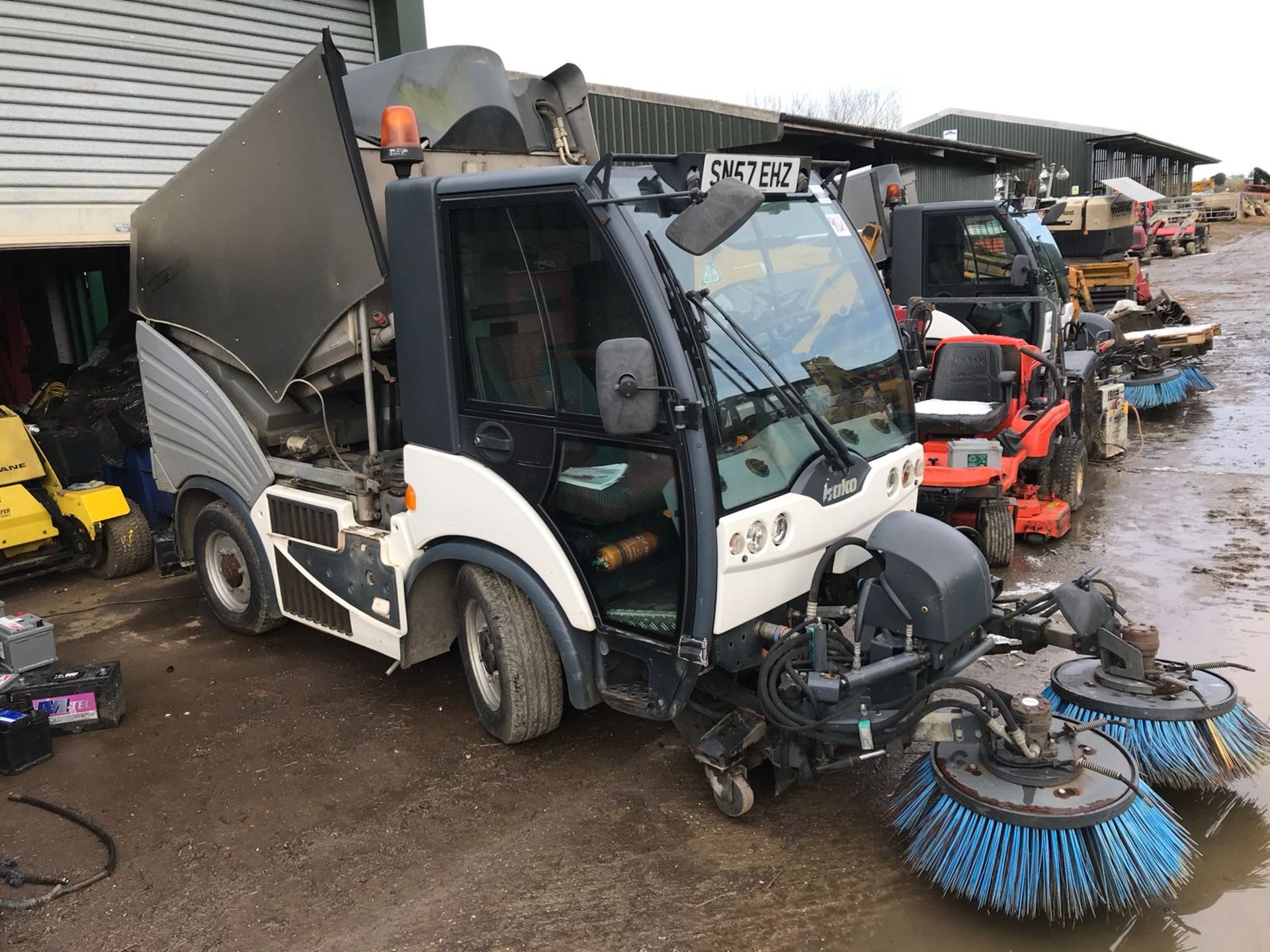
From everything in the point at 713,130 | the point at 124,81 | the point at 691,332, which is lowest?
the point at 691,332

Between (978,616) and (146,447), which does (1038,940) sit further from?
(146,447)

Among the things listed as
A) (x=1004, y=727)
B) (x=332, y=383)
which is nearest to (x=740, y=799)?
(x=1004, y=727)

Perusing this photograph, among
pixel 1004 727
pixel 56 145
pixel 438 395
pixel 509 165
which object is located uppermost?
pixel 56 145

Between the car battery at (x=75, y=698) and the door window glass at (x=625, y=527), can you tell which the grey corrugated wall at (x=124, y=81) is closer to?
the car battery at (x=75, y=698)

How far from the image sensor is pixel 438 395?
3.79m

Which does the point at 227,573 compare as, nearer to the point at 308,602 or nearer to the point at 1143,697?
the point at 308,602

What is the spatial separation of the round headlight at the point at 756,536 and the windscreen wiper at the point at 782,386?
382 mm

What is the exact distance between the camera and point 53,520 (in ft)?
21.4

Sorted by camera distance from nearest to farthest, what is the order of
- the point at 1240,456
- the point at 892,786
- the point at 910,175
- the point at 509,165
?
the point at 892,786
the point at 509,165
the point at 1240,456
the point at 910,175

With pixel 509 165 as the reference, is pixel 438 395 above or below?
below

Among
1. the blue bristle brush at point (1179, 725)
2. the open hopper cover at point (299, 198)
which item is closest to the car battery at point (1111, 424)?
the open hopper cover at point (299, 198)

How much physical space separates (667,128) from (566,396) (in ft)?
35.5

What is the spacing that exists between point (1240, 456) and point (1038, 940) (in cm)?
690

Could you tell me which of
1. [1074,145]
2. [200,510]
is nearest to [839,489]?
[200,510]
